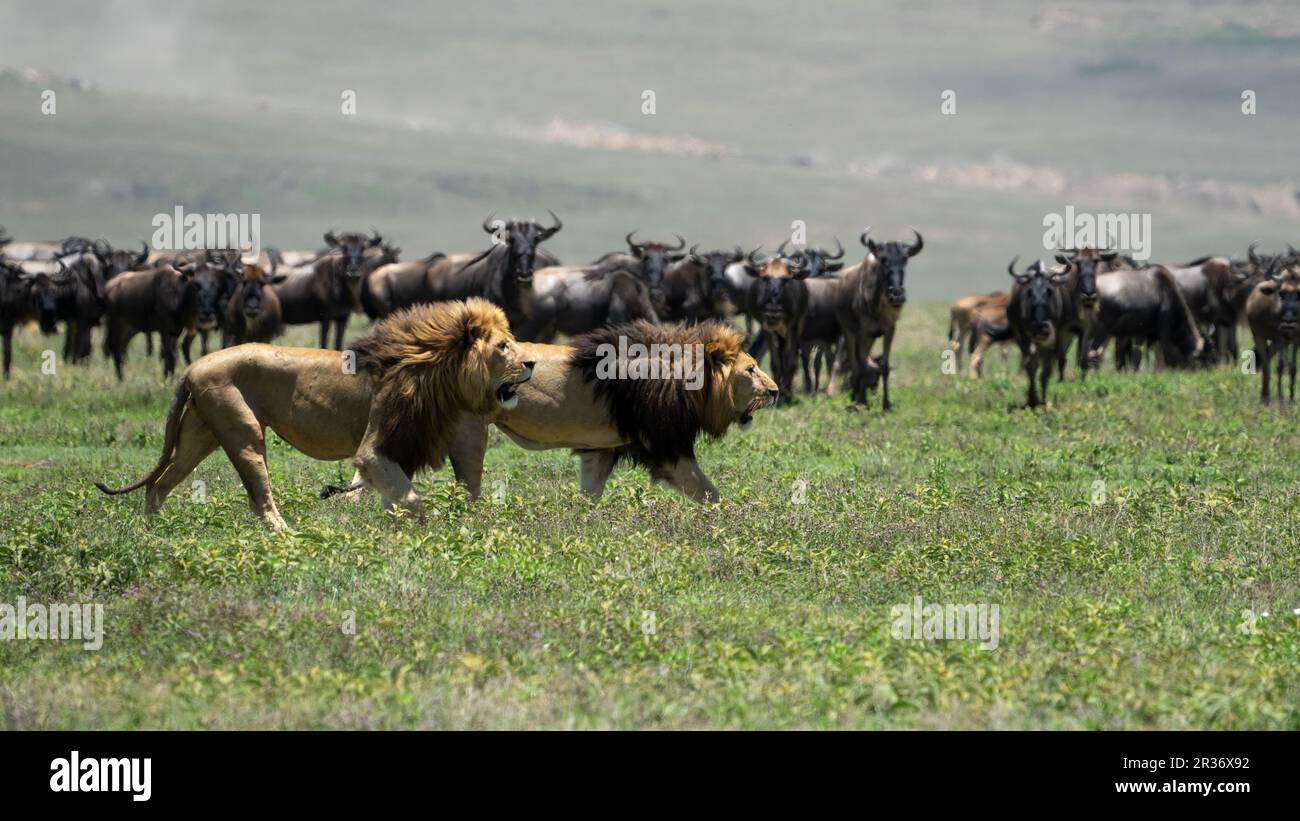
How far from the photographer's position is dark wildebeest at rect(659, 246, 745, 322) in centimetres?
2844

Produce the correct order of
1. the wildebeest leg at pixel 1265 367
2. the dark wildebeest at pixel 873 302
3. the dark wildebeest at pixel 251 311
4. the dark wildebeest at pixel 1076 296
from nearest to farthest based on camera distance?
the wildebeest leg at pixel 1265 367 < the dark wildebeest at pixel 873 302 < the dark wildebeest at pixel 1076 296 < the dark wildebeest at pixel 251 311

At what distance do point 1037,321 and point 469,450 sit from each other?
473 inches

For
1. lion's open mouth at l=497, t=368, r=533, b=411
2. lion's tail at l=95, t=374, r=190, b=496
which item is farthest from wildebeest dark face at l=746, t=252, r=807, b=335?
lion's tail at l=95, t=374, r=190, b=496

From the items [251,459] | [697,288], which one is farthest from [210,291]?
[251,459]

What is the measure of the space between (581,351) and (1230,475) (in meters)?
6.08

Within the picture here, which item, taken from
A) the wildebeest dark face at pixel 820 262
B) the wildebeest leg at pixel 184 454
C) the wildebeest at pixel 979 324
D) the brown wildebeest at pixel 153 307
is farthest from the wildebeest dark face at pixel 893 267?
the wildebeest leg at pixel 184 454

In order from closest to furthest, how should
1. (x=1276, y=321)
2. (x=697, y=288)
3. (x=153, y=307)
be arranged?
(x=1276, y=321) < (x=153, y=307) < (x=697, y=288)

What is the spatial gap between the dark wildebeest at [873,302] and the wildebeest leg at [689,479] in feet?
32.6

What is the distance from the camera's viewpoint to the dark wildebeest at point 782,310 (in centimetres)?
2416

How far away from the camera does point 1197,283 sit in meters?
31.7

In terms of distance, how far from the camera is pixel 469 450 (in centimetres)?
1184

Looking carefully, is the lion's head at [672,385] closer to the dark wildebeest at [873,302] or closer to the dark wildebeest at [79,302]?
the dark wildebeest at [873,302]

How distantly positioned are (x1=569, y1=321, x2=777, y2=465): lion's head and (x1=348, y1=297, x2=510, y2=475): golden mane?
1082 millimetres

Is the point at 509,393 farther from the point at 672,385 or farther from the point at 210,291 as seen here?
the point at 210,291
